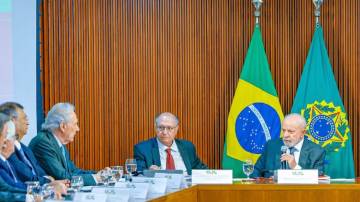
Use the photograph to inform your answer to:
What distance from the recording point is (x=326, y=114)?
6.86 m

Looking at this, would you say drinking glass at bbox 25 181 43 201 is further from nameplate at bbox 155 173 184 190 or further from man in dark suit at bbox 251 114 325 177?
man in dark suit at bbox 251 114 325 177

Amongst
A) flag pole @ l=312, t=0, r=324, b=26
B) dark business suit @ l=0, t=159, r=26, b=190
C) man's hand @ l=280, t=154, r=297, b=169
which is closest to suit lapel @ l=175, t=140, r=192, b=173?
man's hand @ l=280, t=154, r=297, b=169

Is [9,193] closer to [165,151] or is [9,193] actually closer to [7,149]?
[7,149]

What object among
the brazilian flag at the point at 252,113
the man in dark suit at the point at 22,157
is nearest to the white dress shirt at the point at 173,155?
the brazilian flag at the point at 252,113

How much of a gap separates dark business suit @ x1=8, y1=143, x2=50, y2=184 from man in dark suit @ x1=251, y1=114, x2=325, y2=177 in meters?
1.88

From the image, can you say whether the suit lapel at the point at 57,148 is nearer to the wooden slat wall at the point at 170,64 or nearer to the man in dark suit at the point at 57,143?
the man in dark suit at the point at 57,143

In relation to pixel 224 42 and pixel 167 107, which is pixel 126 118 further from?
pixel 224 42

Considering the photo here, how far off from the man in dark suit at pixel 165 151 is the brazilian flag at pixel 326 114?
136cm

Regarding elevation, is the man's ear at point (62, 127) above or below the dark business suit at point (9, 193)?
Answer: above

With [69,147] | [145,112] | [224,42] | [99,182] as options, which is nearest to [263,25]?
[224,42]

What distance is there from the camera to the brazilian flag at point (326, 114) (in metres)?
6.86

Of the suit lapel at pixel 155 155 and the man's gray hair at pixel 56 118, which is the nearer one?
the man's gray hair at pixel 56 118

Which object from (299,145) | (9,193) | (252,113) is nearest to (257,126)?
(252,113)

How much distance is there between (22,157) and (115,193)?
139 cm
